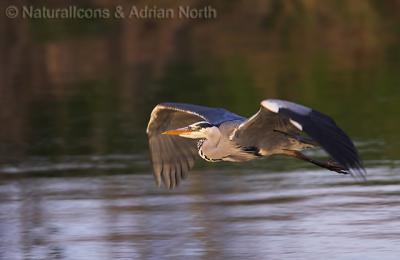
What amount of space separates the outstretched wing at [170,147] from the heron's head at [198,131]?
400mm

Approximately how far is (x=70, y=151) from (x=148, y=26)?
1387 centimetres

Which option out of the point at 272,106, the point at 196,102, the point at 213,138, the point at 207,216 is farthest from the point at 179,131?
the point at 196,102

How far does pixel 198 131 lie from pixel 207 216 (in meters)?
0.89

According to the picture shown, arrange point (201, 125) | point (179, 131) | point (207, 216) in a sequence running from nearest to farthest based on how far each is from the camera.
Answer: point (201, 125), point (179, 131), point (207, 216)

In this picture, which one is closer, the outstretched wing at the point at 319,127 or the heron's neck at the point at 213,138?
the outstretched wing at the point at 319,127

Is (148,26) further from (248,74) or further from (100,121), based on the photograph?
(100,121)

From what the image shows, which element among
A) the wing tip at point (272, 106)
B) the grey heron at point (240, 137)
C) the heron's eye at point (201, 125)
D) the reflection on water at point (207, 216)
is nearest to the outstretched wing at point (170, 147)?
the grey heron at point (240, 137)

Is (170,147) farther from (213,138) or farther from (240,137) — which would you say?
(240,137)

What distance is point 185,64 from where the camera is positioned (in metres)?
22.7

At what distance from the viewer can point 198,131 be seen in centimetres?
923

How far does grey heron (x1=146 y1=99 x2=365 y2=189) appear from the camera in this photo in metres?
7.95

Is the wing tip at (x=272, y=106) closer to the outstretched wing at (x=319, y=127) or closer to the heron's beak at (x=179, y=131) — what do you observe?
the outstretched wing at (x=319, y=127)

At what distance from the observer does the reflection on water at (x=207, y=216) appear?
8633 millimetres

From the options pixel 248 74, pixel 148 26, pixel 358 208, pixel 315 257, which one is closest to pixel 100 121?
pixel 248 74
